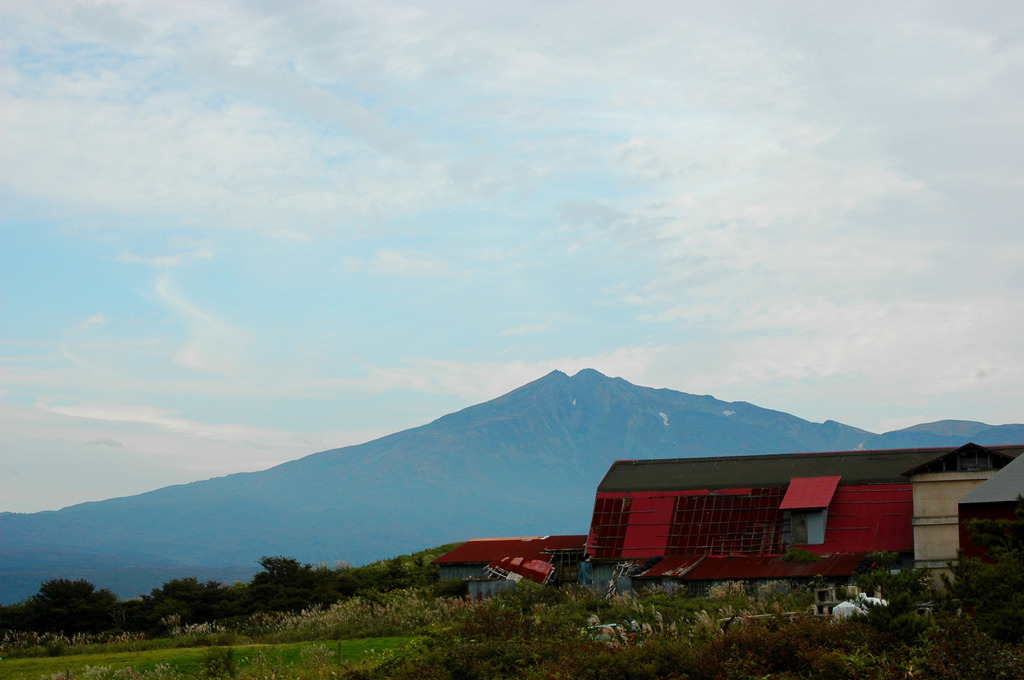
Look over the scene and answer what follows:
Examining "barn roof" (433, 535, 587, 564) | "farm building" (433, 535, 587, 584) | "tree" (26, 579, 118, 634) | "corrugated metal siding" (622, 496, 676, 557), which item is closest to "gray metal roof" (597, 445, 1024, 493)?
"corrugated metal siding" (622, 496, 676, 557)

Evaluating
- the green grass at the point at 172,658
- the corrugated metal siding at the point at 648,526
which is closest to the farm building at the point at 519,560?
the corrugated metal siding at the point at 648,526

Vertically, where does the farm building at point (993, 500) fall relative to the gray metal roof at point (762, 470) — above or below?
below

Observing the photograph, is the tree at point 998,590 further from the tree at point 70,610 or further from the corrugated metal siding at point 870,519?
the tree at point 70,610

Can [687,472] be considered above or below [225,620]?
above

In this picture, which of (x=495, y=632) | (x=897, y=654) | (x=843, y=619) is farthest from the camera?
(x=495, y=632)

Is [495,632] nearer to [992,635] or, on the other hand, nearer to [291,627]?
[992,635]

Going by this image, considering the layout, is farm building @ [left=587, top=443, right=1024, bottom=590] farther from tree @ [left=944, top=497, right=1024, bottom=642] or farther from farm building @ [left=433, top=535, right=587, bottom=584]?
tree @ [left=944, top=497, right=1024, bottom=642]

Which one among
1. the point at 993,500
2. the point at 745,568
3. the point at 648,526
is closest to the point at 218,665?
the point at 993,500

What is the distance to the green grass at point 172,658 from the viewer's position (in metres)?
26.9

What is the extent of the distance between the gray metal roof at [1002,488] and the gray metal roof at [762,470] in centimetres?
1323

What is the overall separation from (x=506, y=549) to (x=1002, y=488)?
25.6 metres

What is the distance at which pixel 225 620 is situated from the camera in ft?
130

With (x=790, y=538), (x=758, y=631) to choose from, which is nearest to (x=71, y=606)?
(x=790, y=538)

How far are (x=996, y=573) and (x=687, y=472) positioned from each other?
105ft
